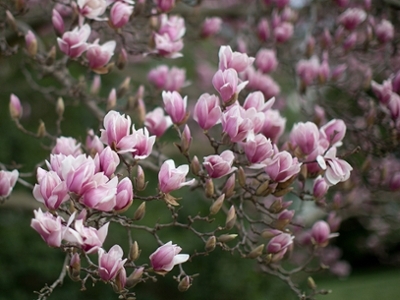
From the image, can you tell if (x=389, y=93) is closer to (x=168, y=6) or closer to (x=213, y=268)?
(x=168, y=6)

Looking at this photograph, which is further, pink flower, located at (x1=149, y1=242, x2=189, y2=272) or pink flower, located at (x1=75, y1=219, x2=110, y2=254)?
pink flower, located at (x1=149, y1=242, x2=189, y2=272)

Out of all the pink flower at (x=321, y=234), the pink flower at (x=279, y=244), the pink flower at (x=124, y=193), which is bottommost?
the pink flower at (x=321, y=234)

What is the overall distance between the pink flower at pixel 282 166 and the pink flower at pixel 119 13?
87cm

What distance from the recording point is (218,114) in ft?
5.10

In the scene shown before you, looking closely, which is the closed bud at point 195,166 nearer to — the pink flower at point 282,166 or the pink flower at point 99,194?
the pink flower at point 282,166

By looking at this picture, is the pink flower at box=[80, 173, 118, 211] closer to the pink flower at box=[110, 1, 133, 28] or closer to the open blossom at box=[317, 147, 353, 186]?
the open blossom at box=[317, 147, 353, 186]

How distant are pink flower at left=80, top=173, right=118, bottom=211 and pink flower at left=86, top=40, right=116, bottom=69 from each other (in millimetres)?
762

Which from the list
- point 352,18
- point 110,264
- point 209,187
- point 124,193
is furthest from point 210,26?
point 110,264

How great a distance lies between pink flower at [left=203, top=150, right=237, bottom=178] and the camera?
1502mm

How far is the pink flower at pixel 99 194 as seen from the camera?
3.99ft

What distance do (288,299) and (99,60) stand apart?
8.97 ft

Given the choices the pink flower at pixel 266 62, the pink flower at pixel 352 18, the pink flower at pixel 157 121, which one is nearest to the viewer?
the pink flower at pixel 157 121

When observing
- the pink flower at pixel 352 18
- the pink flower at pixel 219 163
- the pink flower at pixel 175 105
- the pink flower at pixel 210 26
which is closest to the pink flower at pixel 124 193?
the pink flower at pixel 219 163

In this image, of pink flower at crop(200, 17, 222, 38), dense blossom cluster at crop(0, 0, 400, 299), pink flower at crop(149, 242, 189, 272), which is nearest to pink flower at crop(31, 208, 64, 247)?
dense blossom cluster at crop(0, 0, 400, 299)
